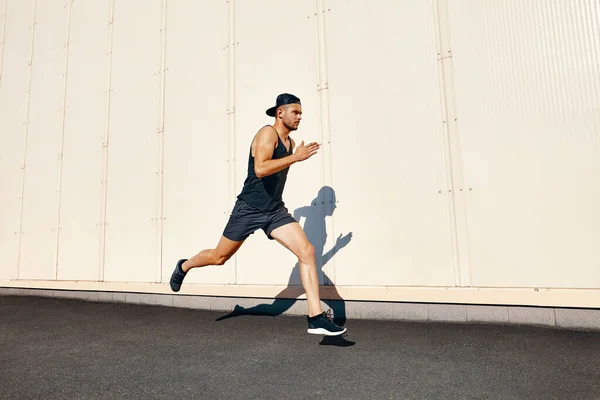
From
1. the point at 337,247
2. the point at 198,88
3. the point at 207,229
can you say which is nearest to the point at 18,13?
the point at 198,88

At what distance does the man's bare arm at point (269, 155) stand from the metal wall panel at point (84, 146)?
4.61 metres

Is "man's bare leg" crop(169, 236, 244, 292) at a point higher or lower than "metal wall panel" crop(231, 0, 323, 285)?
lower

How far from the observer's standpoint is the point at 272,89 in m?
5.44

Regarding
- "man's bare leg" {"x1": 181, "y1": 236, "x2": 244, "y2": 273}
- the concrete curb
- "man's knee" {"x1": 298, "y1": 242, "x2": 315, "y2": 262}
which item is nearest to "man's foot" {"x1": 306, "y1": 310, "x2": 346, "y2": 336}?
"man's knee" {"x1": 298, "y1": 242, "x2": 315, "y2": 262}

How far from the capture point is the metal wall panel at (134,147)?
627 cm

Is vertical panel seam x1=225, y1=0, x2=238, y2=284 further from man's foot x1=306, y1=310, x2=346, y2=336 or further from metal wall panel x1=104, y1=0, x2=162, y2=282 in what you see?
man's foot x1=306, y1=310, x2=346, y2=336

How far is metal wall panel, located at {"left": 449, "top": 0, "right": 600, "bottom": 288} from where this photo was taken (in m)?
3.68

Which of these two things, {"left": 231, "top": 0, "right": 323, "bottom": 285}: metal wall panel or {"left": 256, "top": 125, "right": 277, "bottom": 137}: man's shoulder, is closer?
{"left": 256, "top": 125, "right": 277, "bottom": 137}: man's shoulder

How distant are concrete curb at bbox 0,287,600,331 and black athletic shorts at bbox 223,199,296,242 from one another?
4.71ft

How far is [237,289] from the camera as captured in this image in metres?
5.17

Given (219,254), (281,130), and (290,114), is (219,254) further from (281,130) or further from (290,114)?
(290,114)

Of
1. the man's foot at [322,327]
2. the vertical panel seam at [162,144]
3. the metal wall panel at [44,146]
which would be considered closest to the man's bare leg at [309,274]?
the man's foot at [322,327]

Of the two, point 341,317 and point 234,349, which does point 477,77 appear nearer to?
point 341,317

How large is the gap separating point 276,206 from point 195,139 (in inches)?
111
